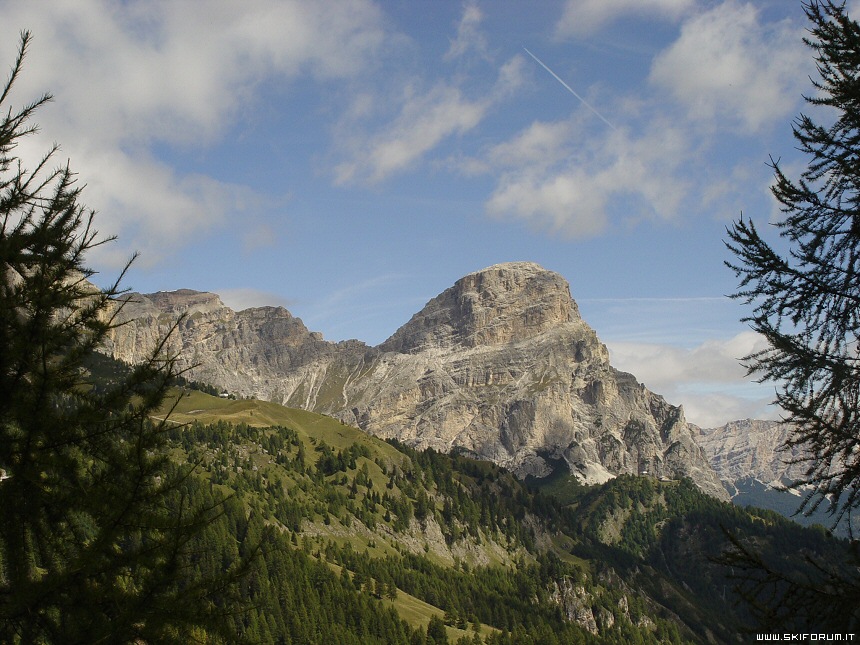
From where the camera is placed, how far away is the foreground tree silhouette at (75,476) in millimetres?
9992

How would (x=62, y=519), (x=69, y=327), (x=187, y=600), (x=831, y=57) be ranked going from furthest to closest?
(x=831, y=57), (x=69, y=327), (x=62, y=519), (x=187, y=600)

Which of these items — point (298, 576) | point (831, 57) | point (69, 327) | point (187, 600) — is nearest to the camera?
point (187, 600)

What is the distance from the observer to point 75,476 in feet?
36.7

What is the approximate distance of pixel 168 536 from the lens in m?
10.9

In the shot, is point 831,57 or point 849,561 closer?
point 849,561

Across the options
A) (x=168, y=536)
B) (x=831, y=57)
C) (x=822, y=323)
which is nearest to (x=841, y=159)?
(x=831, y=57)

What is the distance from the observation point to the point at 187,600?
34.6ft

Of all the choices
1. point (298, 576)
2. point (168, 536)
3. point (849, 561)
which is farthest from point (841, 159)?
point (298, 576)

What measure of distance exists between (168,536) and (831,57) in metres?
16.0

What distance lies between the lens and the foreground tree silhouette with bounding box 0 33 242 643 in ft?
32.8

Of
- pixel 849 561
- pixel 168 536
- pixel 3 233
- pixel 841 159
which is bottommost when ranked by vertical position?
pixel 168 536

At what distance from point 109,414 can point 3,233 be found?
365cm

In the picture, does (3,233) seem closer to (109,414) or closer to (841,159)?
(109,414)

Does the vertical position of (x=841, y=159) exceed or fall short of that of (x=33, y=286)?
it exceeds it
